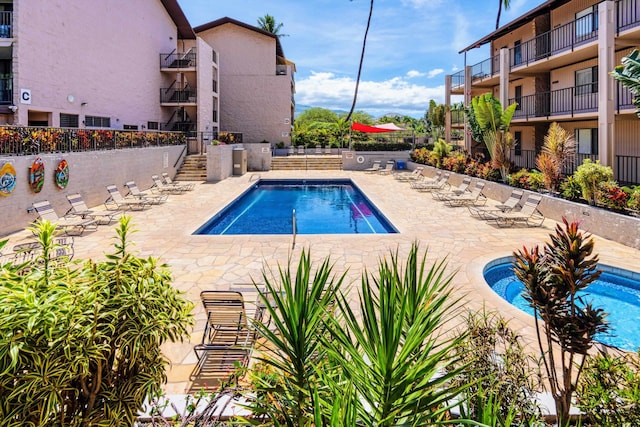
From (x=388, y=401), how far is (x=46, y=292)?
6.56ft

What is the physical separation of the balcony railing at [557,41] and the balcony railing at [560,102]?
1.97 m

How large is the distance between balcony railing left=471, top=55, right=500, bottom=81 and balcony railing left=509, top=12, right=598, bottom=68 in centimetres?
115

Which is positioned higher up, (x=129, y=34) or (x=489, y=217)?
(x=129, y=34)

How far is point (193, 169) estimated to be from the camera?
26.9m

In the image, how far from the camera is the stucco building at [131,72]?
17.9 metres

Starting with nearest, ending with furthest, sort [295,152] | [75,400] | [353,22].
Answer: [75,400] → [295,152] → [353,22]

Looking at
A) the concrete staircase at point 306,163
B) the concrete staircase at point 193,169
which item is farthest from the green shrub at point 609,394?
the concrete staircase at point 306,163

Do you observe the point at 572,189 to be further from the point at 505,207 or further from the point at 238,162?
the point at 238,162

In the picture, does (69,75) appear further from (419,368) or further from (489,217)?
(419,368)

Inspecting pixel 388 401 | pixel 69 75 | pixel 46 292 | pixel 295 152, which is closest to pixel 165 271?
pixel 46 292

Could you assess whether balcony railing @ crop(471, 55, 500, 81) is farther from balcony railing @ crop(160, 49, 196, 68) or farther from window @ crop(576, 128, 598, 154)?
balcony railing @ crop(160, 49, 196, 68)

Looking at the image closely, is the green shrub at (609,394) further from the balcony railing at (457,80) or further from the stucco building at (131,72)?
the balcony railing at (457,80)

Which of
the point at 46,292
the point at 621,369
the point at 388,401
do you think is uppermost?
the point at 46,292

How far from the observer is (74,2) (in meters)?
20.3
